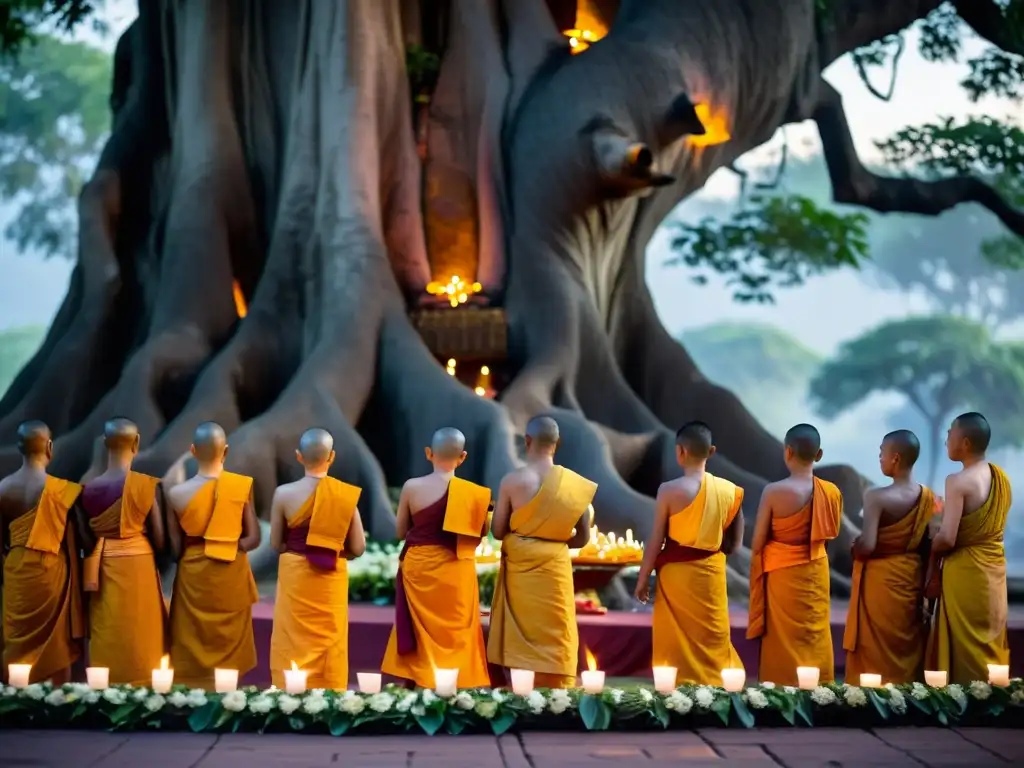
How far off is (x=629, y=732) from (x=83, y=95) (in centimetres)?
2587

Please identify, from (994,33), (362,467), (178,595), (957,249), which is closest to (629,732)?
(178,595)

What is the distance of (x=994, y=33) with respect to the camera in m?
14.6

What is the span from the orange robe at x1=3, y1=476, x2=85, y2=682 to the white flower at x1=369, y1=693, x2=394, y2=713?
6.02 feet

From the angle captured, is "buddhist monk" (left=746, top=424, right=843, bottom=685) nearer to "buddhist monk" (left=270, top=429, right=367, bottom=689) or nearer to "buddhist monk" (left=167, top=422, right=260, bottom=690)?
"buddhist monk" (left=270, top=429, right=367, bottom=689)

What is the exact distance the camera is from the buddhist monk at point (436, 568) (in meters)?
5.70

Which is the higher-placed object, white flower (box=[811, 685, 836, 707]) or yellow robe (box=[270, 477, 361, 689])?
yellow robe (box=[270, 477, 361, 689])

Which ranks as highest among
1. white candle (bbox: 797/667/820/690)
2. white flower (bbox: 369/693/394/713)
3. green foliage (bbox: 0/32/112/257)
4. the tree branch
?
green foliage (bbox: 0/32/112/257)

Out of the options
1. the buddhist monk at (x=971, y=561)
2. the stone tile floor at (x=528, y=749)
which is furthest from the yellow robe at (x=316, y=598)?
the buddhist monk at (x=971, y=561)

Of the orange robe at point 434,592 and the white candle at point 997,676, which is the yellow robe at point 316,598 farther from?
the white candle at point 997,676

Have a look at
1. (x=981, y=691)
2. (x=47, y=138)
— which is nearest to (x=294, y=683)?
(x=981, y=691)

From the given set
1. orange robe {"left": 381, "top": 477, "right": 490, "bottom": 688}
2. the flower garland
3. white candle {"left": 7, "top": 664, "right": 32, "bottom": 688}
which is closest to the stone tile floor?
the flower garland

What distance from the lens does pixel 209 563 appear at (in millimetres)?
5785

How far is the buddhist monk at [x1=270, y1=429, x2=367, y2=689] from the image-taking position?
564 centimetres

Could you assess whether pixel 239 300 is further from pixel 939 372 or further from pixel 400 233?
pixel 939 372
